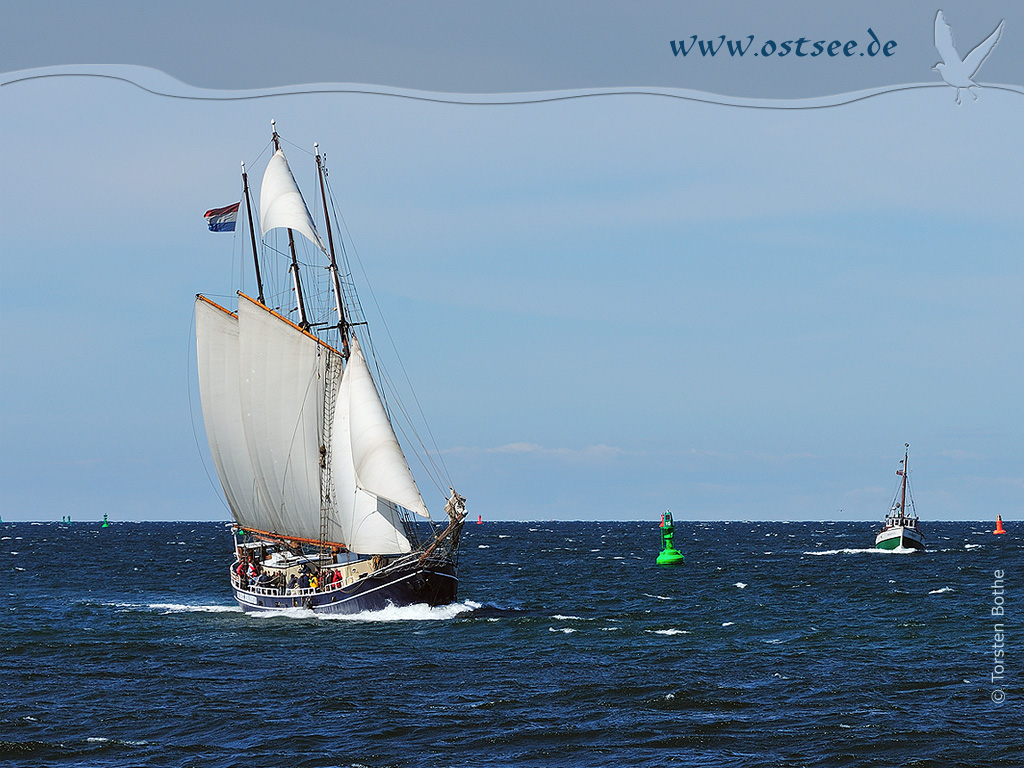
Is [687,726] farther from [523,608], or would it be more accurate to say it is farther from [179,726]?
[523,608]

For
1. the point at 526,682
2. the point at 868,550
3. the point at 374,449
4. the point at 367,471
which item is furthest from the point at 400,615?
the point at 868,550

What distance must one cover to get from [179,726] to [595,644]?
75.9ft

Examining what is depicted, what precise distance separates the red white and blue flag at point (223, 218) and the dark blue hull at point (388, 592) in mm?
22604

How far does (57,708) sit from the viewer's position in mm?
39875

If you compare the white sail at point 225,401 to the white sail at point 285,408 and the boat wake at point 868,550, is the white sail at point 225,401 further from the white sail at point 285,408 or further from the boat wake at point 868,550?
the boat wake at point 868,550

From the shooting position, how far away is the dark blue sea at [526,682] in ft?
109

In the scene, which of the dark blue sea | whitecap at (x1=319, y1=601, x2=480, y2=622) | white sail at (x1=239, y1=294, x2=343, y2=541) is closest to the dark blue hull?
whitecap at (x1=319, y1=601, x2=480, y2=622)

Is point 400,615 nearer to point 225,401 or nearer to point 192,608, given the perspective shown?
point 192,608

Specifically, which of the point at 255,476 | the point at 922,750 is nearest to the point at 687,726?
the point at 922,750

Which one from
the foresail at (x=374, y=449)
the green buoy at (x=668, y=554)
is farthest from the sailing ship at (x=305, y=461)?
the green buoy at (x=668, y=554)

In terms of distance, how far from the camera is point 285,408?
2844 inches

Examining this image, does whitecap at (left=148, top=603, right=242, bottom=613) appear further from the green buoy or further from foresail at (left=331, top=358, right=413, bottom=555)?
the green buoy

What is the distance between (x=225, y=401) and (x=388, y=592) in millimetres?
18886

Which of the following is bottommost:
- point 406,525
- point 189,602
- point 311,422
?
point 189,602
